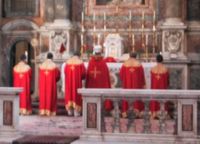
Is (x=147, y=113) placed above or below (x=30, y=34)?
below

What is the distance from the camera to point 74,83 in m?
13.8

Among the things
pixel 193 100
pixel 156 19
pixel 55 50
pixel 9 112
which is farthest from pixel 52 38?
pixel 193 100

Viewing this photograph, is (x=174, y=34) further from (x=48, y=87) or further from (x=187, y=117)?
(x=187, y=117)

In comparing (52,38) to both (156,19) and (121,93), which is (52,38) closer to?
(156,19)

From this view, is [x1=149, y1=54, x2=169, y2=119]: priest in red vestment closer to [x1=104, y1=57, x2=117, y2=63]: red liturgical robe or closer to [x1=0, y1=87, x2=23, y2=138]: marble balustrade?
[x1=104, y1=57, x2=117, y2=63]: red liturgical robe

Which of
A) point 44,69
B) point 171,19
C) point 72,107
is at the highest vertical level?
point 171,19

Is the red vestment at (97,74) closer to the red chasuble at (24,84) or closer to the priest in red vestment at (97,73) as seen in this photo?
the priest in red vestment at (97,73)

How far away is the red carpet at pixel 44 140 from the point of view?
32.0 feet

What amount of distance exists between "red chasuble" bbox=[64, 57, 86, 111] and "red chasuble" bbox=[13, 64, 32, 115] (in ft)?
3.72

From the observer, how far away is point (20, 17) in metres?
18.8

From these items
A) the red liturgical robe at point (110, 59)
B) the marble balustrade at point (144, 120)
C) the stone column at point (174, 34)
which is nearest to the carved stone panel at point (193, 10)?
the stone column at point (174, 34)

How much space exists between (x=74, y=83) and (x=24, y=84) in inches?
56.8

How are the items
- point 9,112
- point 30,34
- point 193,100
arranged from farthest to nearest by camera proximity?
1. point 30,34
2. point 9,112
3. point 193,100

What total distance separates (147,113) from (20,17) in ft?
33.2
